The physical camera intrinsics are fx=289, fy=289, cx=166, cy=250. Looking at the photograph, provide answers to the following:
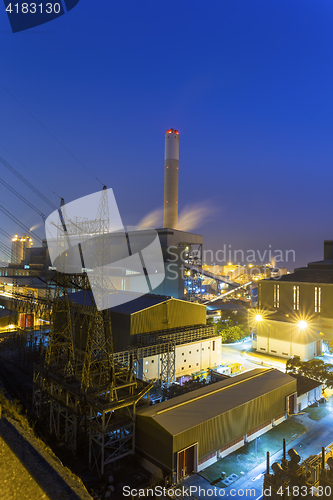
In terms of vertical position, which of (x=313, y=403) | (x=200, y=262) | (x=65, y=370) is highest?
(x=200, y=262)

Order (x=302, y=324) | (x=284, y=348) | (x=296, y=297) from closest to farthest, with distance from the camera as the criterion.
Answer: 1. (x=284, y=348)
2. (x=302, y=324)
3. (x=296, y=297)

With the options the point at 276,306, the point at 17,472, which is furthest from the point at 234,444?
the point at 276,306

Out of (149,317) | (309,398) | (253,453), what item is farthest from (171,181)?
(253,453)

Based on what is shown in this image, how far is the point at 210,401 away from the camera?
11.3 m

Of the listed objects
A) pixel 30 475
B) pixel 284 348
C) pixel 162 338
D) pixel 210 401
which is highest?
pixel 30 475

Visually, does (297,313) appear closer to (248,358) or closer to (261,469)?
(248,358)

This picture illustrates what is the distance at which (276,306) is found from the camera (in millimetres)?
31266

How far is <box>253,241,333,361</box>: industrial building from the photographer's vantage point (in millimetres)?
23172

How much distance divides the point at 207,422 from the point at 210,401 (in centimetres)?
134

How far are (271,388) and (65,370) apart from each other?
29.5 feet

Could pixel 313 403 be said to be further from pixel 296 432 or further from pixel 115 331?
pixel 115 331

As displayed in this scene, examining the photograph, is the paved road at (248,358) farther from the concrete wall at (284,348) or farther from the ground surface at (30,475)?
the ground surface at (30,475)

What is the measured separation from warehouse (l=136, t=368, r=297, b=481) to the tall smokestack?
30.8m

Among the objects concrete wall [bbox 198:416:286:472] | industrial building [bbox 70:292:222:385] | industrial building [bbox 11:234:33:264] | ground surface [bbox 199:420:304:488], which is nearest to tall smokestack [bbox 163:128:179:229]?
industrial building [bbox 70:292:222:385]
